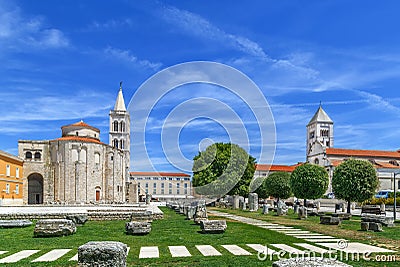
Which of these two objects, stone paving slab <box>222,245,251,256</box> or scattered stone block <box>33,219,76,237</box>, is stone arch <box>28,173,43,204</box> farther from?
stone paving slab <box>222,245,251,256</box>

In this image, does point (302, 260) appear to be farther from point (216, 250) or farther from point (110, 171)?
point (110, 171)

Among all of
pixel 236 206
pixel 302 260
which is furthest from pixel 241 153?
pixel 302 260

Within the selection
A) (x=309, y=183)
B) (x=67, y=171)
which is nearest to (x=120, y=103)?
(x=67, y=171)

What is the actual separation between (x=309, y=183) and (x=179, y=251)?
3398 centimetres

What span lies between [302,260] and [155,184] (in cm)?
13135

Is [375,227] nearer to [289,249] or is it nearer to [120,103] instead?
[289,249]

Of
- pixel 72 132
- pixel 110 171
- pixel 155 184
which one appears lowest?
pixel 155 184

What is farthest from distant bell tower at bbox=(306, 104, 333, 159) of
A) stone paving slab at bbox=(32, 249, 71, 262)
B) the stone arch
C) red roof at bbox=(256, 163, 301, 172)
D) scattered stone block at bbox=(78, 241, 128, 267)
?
scattered stone block at bbox=(78, 241, 128, 267)

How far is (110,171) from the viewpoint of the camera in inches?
2773

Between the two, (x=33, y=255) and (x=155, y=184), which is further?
(x=155, y=184)

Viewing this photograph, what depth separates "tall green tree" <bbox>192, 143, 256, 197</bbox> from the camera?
55750 millimetres

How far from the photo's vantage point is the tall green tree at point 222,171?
2195 inches

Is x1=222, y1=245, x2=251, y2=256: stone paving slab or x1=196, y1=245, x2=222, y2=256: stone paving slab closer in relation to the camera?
x1=196, y1=245, x2=222, y2=256: stone paving slab

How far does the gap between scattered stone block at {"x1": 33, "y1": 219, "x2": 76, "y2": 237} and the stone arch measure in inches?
2180
